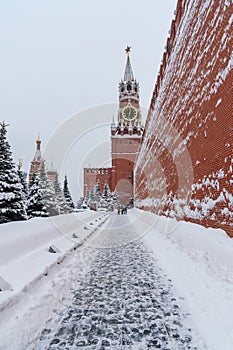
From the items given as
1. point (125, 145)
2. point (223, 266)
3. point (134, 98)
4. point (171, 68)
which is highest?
point (134, 98)

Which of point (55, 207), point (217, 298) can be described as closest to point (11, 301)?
point (217, 298)

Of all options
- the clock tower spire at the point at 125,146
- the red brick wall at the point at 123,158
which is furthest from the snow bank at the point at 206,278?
the red brick wall at the point at 123,158

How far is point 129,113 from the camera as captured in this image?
85.2 m

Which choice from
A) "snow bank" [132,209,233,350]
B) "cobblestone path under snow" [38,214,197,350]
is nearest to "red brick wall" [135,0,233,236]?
"snow bank" [132,209,233,350]

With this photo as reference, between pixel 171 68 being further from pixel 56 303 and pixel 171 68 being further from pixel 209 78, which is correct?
pixel 56 303

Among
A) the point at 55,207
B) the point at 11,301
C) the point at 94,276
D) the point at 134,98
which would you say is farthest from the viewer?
the point at 134,98

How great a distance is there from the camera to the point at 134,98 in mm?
88250

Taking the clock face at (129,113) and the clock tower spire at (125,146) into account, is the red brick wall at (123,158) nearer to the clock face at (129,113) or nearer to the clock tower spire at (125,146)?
the clock tower spire at (125,146)

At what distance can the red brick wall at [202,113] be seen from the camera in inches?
203

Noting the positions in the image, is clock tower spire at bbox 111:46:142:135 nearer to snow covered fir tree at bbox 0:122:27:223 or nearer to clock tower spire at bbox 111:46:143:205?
clock tower spire at bbox 111:46:143:205

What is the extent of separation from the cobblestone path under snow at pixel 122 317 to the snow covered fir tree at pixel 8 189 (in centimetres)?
1214

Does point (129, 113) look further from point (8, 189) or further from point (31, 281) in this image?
point (31, 281)

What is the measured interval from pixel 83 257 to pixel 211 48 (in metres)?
5.83

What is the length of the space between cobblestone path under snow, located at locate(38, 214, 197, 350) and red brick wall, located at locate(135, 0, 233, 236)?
73.4 inches
